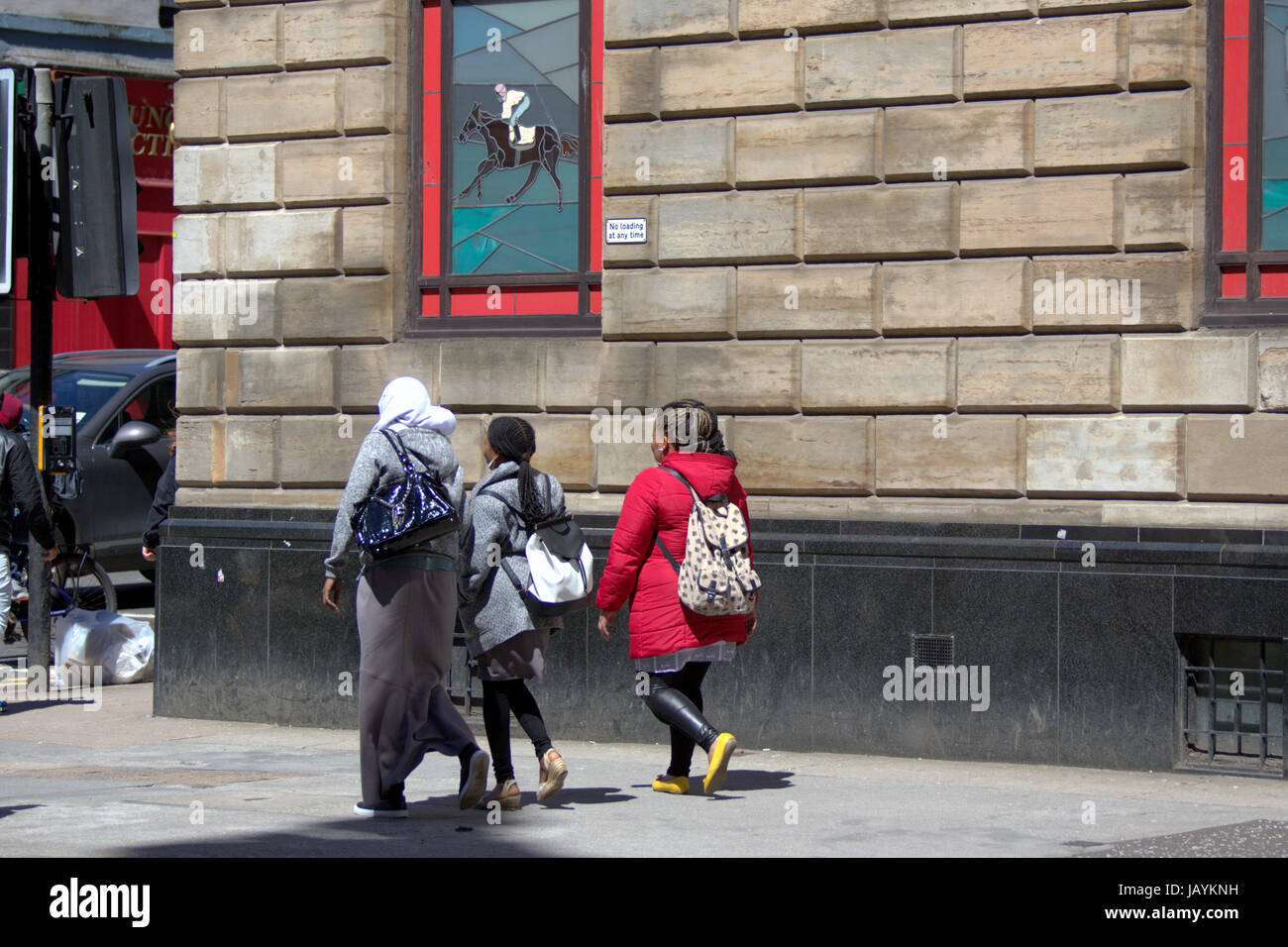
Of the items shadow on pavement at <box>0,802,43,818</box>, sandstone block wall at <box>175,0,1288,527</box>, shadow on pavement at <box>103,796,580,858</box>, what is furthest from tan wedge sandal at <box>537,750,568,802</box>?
sandstone block wall at <box>175,0,1288,527</box>

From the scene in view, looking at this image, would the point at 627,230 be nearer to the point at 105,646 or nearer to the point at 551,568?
the point at 551,568

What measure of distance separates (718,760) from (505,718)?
3.11 ft

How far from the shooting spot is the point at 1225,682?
890 cm

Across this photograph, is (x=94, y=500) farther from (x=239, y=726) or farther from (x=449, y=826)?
(x=449, y=826)

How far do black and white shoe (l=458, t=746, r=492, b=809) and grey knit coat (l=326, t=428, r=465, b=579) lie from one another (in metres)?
0.85

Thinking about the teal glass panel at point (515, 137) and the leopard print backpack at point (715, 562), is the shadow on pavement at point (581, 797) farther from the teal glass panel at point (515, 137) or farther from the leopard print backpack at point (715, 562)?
the teal glass panel at point (515, 137)

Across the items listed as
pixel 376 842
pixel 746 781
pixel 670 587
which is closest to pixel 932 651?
pixel 746 781

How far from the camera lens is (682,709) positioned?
798 cm

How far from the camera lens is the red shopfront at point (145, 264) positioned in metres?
26.1

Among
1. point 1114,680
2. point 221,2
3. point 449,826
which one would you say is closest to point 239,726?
point 449,826

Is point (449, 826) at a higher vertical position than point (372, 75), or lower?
lower

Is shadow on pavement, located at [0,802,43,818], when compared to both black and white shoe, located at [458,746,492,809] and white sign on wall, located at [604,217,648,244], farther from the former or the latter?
white sign on wall, located at [604,217,648,244]

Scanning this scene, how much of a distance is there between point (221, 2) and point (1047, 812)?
6.90 metres
